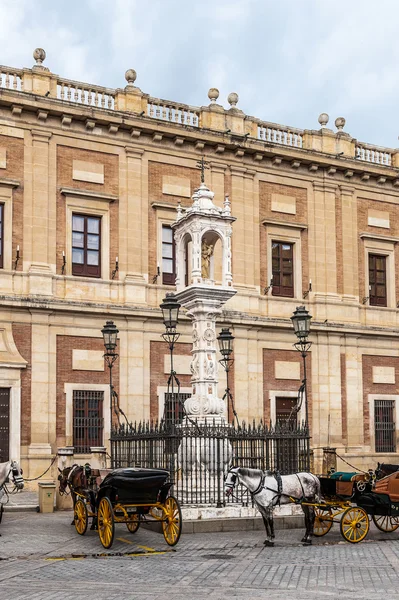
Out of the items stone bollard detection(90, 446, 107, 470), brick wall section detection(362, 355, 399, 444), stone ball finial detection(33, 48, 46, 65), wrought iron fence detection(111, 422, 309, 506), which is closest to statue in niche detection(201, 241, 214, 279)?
wrought iron fence detection(111, 422, 309, 506)

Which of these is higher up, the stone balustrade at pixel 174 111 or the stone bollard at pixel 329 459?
the stone balustrade at pixel 174 111

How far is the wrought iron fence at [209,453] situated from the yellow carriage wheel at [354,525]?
2.16 m

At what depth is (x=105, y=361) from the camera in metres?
24.3

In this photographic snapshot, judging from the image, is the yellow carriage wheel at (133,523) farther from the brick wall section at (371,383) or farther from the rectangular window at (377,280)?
the rectangular window at (377,280)

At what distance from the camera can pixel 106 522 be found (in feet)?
43.3

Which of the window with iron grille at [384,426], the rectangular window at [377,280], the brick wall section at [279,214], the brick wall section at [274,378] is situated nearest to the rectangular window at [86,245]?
the brick wall section at [279,214]

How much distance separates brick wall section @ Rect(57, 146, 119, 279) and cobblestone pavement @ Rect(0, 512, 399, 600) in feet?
34.7

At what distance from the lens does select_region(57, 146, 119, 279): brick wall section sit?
24375 mm

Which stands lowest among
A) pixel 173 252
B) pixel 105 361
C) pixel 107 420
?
pixel 107 420

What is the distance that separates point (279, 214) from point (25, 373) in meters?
9.91

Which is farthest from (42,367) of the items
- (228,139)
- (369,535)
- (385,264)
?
(385,264)

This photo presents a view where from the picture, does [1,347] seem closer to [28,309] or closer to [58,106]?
[28,309]

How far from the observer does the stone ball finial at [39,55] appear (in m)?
24.6

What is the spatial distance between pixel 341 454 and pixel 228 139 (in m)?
10.4
